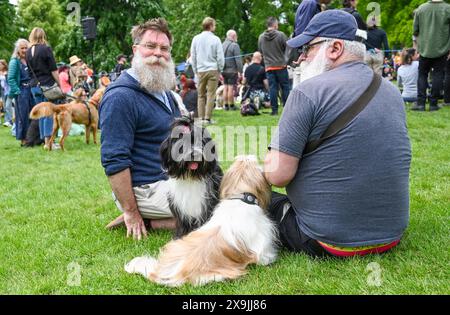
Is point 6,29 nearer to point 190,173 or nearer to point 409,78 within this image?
point 409,78

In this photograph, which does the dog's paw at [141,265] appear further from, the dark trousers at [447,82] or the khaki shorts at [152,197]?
the dark trousers at [447,82]

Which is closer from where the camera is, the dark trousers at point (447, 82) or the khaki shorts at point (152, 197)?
the khaki shorts at point (152, 197)

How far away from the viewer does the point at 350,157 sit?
106 inches

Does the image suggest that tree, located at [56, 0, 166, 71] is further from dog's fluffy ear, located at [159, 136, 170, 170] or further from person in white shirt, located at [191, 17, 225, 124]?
dog's fluffy ear, located at [159, 136, 170, 170]

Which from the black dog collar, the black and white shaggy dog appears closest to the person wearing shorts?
the black and white shaggy dog

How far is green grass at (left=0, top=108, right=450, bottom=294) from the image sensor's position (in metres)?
2.72

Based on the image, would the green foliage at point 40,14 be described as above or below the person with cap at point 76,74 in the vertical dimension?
above

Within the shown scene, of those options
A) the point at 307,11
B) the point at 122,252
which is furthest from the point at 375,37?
the point at 122,252

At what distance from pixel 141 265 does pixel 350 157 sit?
1.52 metres

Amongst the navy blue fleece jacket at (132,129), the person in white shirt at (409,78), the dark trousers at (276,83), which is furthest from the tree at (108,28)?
the navy blue fleece jacket at (132,129)

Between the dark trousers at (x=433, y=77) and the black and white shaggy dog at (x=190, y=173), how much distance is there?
24.6 ft

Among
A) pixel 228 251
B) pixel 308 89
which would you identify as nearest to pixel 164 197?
pixel 228 251

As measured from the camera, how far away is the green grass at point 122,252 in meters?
2.72
